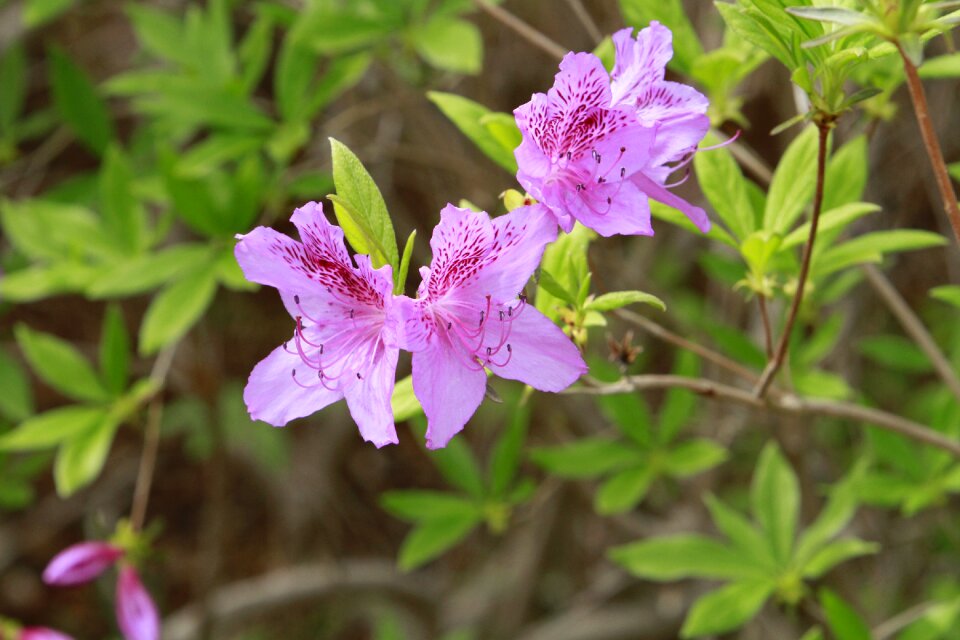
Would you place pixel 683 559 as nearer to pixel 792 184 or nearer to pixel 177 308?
pixel 792 184

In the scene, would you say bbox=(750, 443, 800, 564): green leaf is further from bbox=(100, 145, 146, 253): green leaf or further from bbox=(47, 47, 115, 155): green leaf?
bbox=(47, 47, 115, 155): green leaf

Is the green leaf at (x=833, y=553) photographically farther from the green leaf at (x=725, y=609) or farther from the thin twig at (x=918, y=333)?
the thin twig at (x=918, y=333)

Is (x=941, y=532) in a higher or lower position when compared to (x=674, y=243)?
lower

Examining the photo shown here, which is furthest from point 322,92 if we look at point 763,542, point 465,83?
point 763,542

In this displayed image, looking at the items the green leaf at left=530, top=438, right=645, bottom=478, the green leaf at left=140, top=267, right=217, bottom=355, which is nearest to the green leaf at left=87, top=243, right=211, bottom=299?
the green leaf at left=140, top=267, right=217, bottom=355

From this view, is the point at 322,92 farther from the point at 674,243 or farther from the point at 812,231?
the point at 674,243

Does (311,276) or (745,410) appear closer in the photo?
(311,276)
